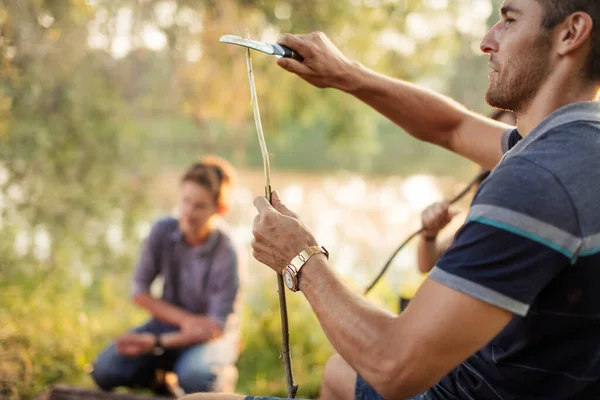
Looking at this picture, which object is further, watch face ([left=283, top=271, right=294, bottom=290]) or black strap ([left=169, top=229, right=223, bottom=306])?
black strap ([left=169, top=229, right=223, bottom=306])

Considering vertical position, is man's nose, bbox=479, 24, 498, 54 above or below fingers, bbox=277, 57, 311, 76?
below

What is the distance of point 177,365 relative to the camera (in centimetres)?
359

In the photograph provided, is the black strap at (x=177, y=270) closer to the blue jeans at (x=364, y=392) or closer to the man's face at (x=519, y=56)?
the blue jeans at (x=364, y=392)

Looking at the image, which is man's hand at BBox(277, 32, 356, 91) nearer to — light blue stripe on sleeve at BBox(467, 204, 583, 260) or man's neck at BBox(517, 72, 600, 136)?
man's neck at BBox(517, 72, 600, 136)

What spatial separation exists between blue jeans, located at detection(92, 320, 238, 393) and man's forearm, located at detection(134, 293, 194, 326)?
168 millimetres

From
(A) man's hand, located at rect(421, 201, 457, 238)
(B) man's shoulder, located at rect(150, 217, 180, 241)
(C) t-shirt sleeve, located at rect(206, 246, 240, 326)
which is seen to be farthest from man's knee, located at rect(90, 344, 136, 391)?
(A) man's hand, located at rect(421, 201, 457, 238)

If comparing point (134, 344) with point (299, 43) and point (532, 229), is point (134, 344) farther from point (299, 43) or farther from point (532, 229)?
point (532, 229)

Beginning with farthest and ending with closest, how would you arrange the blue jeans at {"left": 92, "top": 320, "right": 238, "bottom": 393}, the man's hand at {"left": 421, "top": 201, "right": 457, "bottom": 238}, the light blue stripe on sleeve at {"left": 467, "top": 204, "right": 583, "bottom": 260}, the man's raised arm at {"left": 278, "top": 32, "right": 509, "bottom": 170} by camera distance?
1. the blue jeans at {"left": 92, "top": 320, "right": 238, "bottom": 393}
2. the man's hand at {"left": 421, "top": 201, "right": 457, "bottom": 238}
3. the man's raised arm at {"left": 278, "top": 32, "right": 509, "bottom": 170}
4. the light blue stripe on sleeve at {"left": 467, "top": 204, "right": 583, "bottom": 260}

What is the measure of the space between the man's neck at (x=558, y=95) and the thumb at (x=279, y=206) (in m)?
0.56

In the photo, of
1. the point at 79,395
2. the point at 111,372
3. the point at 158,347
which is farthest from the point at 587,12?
the point at 111,372

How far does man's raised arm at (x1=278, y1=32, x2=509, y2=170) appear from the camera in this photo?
2068 mm

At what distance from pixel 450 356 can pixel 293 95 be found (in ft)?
15.5

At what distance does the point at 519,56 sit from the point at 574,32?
0.12 metres

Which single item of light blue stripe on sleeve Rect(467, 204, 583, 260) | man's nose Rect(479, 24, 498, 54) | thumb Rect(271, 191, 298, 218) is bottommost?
light blue stripe on sleeve Rect(467, 204, 583, 260)
